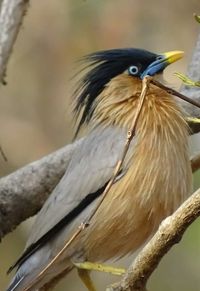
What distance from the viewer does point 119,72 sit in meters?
4.75

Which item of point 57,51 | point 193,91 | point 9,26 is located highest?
point 9,26

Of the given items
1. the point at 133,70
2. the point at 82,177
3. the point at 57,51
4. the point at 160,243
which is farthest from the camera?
the point at 57,51

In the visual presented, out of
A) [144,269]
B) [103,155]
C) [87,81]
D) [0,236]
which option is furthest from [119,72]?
[144,269]

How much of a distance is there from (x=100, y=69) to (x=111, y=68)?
0.15 feet

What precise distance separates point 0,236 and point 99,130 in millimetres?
618

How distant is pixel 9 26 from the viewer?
4895mm

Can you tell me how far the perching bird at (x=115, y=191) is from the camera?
14.1ft

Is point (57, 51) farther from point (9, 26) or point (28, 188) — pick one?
point (28, 188)

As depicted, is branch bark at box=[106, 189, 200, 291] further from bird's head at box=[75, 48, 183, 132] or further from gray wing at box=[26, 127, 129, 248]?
bird's head at box=[75, 48, 183, 132]

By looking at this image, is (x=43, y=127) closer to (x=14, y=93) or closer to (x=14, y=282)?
(x=14, y=93)

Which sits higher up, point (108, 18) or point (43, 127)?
point (108, 18)

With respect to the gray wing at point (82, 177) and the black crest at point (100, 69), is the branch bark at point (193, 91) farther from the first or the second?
the gray wing at point (82, 177)

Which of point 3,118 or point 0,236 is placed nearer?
point 0,236

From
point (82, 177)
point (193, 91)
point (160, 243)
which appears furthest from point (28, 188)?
point (160, 243)
